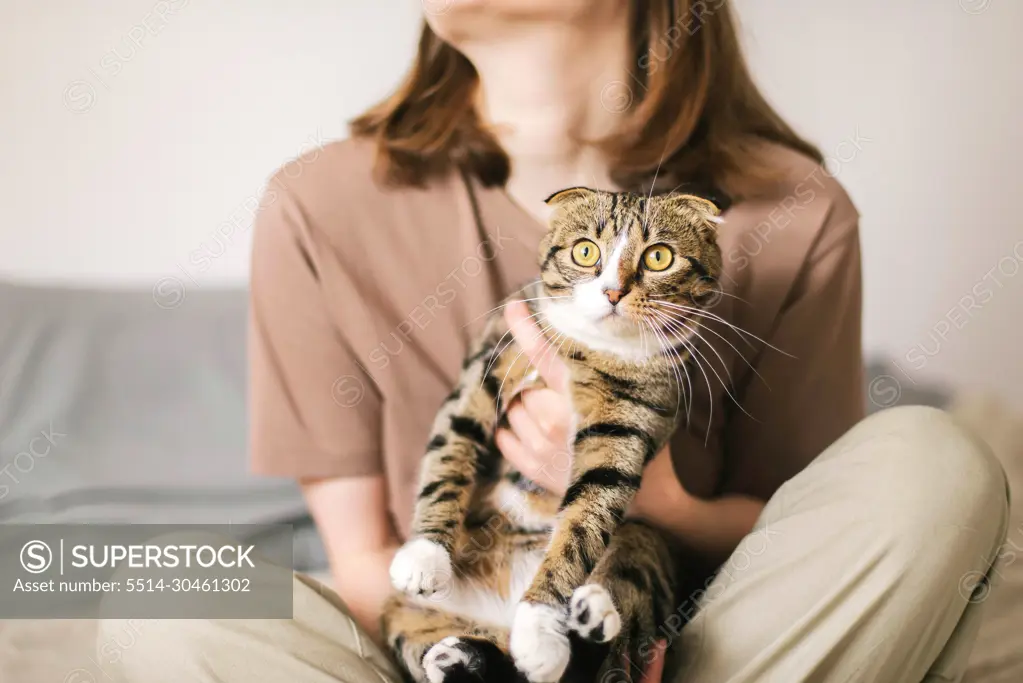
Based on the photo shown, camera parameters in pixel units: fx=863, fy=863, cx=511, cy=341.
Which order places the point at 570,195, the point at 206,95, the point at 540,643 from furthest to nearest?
the point at 206,95, the point at 570,195, the point at 540,643

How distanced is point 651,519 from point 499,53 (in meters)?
0.50

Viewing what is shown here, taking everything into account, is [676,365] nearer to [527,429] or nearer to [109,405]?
[527,429]

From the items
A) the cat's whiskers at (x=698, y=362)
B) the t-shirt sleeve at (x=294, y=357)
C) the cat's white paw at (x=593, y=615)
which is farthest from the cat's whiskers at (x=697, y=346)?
the t-shirt sleeve at (x=294, y=357)

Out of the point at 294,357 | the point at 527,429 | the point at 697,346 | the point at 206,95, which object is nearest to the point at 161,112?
the point at 206,95

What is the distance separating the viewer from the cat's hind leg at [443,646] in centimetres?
70

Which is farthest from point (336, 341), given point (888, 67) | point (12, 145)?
point (888, 67)

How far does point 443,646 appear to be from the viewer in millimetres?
711

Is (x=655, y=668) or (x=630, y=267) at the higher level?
(x=630, y=267)

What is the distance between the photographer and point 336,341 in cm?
92

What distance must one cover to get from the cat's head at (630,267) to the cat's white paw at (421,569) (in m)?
0.23

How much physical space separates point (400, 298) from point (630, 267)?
29cm

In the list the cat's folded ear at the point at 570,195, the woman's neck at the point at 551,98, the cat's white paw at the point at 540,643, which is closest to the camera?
the cat's white paw at the point at 540,643

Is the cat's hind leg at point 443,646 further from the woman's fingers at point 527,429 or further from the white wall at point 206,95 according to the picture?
the white wall at point 206,95

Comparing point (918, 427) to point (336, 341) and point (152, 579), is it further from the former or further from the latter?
point (152, 579)
